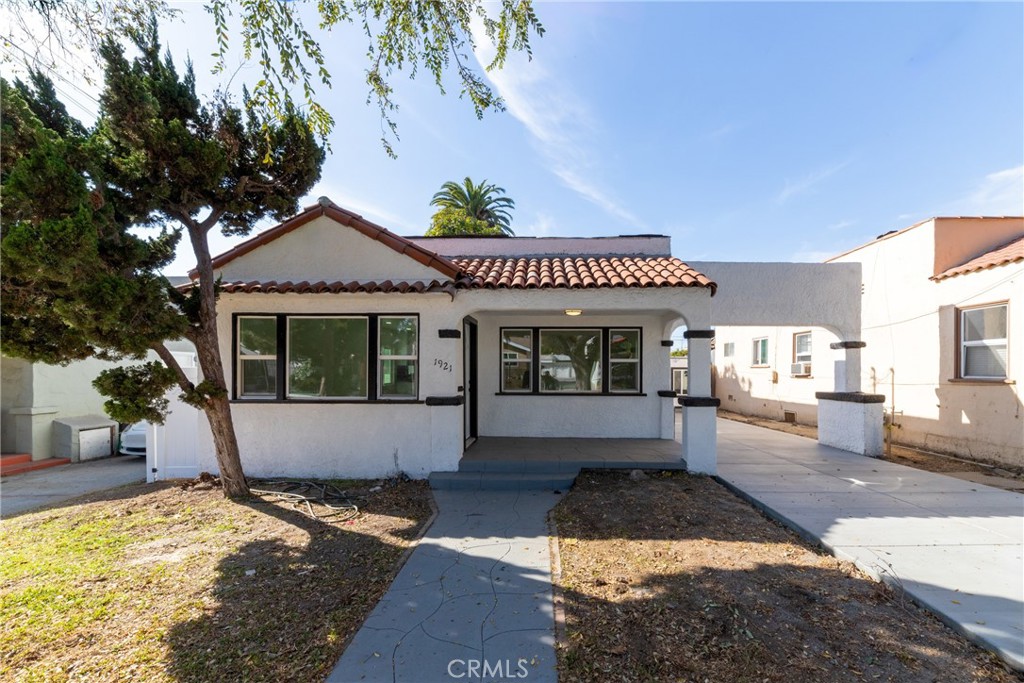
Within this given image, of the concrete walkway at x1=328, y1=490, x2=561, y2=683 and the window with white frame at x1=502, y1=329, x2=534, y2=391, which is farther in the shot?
the window with white frame at x1=502, y1=329, x2=534, y2=391

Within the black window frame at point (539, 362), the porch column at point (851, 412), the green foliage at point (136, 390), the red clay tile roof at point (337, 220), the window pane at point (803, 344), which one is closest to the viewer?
the green foliage at point (136, 390)

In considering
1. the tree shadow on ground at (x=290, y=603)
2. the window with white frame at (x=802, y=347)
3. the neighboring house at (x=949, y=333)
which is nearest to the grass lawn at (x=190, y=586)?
the tree shadow on ground at (x=290, y=603)

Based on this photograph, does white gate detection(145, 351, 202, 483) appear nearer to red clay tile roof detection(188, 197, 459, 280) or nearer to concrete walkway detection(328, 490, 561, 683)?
red clay tile roof detection(188, 197, 459, 280)

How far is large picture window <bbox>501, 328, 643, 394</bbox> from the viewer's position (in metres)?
8.97

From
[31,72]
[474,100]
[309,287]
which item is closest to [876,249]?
[474,100]

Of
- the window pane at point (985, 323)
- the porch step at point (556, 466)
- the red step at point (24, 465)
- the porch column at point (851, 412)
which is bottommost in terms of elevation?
the red step at point (24, 465)

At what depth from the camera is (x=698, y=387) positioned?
6.75 m

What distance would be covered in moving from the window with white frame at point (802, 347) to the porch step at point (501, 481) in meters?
10.4

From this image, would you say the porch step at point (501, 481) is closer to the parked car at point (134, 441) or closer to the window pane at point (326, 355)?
the window pane at point (326, 355)

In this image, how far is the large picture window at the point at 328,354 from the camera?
696cm

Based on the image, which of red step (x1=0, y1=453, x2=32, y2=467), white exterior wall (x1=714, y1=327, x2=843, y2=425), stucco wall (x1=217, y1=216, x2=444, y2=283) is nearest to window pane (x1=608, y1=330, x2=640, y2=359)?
white exterior wall (x1=714, y1=327, x2=843, y2=425)

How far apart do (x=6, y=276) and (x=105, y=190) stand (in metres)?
1.45

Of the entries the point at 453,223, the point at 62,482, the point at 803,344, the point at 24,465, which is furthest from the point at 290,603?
the point at 453,223

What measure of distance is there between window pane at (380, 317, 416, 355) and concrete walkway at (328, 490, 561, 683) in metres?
3.03
